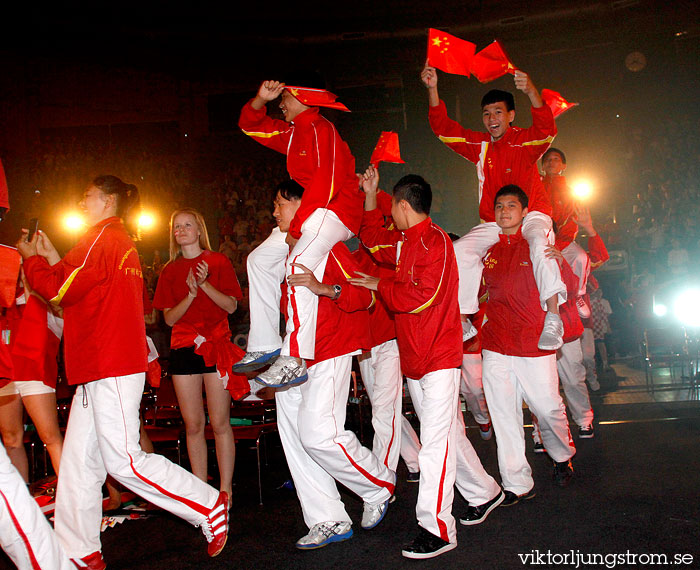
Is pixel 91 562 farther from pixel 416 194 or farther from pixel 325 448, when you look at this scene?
pixel 416 194

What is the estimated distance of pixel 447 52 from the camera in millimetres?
4102

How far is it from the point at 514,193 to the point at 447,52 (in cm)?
106

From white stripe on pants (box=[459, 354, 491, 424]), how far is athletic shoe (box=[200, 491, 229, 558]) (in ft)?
9.55

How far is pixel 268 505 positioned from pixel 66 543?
148cm

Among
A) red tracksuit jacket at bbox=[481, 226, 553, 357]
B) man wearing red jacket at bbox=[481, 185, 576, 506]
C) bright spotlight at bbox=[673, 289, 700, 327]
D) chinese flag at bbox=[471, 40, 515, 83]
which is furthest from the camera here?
bright spotlight at bbox=[673, 289, 700, 327]

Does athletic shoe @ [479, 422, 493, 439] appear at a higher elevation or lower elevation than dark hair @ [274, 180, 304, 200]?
lower

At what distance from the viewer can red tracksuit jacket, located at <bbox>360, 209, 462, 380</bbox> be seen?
318 cm

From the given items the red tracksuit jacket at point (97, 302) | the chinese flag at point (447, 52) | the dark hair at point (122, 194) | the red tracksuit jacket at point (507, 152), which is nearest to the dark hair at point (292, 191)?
the dark hair at point (122, 194)

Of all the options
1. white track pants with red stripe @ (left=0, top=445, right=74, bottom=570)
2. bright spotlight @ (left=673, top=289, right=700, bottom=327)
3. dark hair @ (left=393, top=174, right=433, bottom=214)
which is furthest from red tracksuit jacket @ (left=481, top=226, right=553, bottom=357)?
bright spotlight @ (left=673, top=289, right=700, bottom=327)

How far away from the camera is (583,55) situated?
1166 centimetres

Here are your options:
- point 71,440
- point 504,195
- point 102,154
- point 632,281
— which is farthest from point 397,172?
point 71,440

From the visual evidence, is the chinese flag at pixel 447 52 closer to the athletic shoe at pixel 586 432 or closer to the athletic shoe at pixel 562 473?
the athletic shoe at pixel 562 473

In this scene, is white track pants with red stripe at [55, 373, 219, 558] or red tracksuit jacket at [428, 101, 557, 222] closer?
white track pants with red stripe at [55, 373, 219, 558]

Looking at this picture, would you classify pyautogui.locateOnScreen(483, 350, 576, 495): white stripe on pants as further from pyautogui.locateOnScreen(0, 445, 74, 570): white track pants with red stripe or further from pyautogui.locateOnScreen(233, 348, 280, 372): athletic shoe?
pyautogui.locateOnScreen(0, 445, 74, 570): white track pants with red stripe
